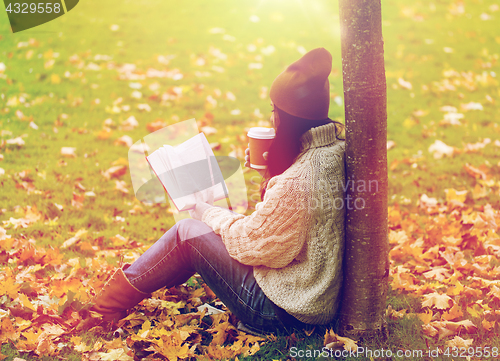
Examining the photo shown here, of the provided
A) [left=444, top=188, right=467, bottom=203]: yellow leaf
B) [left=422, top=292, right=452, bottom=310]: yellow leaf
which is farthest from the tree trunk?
[left=444, top=188, right=467, bottom=203]: yellow leaf

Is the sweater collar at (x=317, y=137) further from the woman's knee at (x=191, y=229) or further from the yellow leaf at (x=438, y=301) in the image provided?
the yellow leaf at (x=438, y=301)

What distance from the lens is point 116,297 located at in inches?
86.7

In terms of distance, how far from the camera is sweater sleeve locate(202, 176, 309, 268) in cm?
185

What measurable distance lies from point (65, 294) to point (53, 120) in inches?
126

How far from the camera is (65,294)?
7.84 feet

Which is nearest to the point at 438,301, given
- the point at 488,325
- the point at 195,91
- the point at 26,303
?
the point at 488,325

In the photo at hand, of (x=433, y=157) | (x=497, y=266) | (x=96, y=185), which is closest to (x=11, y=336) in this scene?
(x=96, y=185)

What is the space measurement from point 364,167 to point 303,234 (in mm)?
386

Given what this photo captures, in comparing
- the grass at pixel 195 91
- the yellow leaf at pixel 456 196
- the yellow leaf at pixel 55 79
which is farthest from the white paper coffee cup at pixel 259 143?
the yellow leaf at pixel 55 79

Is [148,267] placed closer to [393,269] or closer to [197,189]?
[197,189]

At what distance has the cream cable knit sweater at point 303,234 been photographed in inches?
73.0

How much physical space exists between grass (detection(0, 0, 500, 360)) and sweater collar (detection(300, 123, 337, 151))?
920 millimetres

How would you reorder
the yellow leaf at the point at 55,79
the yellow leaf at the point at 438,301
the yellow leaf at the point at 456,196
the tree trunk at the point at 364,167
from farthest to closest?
the yellow leaf at the point at 55,79 < the yellow leaf at the point at 456,196 < the yellow leaf at the point at 438,301 < the tree trunk at the point at 364,167

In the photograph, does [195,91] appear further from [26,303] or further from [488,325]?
[488,325]
